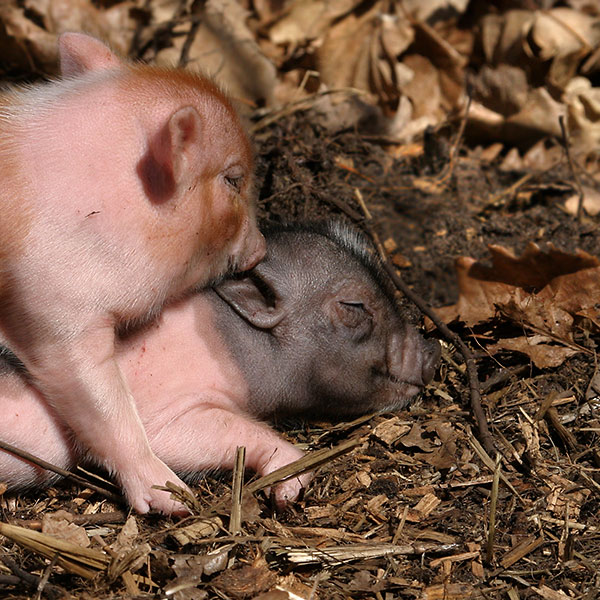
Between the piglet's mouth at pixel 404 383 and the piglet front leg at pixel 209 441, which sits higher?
the piglet front leg at pixel 209 441

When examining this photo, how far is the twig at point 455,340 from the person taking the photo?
353 cm

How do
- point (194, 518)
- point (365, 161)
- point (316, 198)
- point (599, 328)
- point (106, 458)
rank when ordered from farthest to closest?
point (365, 161) < point (316, 198) < point (599, 328) < point (106, 458) < point (194, 518)

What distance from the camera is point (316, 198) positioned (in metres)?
4.73

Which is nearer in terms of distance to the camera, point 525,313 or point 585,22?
point 525,313

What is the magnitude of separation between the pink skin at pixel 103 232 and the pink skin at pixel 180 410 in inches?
7.3

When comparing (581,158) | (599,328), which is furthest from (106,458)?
(581,158)

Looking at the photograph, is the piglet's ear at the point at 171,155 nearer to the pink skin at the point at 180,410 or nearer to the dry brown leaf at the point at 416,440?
the pink skin at the point at 180,410

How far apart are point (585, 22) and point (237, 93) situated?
276cm

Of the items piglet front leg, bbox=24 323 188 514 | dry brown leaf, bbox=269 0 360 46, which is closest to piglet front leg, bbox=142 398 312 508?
piglet front leg, bbox=24 323 188 514

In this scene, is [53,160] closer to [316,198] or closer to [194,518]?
[194,518]

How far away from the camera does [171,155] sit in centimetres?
316

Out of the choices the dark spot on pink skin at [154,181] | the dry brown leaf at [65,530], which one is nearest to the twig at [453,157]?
the dark spot on pink skin at [154,181]

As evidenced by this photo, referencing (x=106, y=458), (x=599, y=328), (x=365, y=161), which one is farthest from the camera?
(x=365, y=161)

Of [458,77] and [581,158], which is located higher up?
[458,77]
